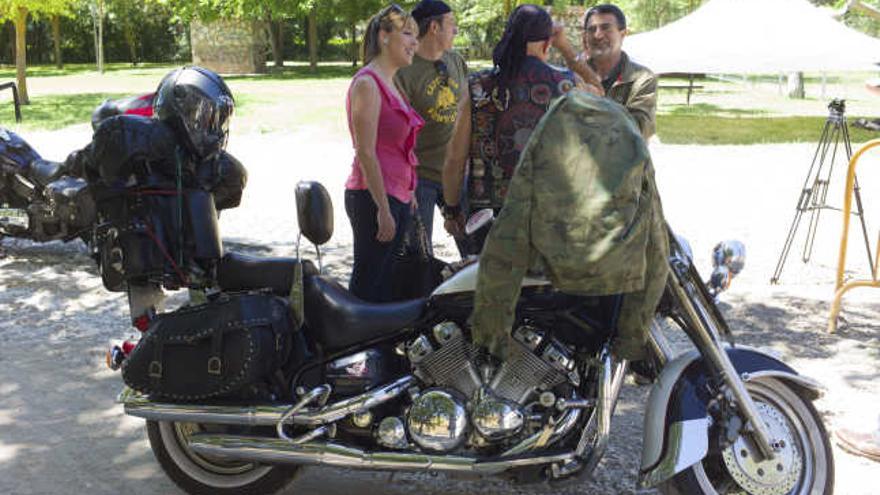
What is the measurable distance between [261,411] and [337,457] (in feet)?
1.08

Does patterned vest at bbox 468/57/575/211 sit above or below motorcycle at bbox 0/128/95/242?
above

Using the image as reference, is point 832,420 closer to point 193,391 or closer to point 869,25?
point 193,391

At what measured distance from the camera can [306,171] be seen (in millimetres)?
13031

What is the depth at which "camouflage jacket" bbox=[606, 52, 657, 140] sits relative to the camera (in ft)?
16.4

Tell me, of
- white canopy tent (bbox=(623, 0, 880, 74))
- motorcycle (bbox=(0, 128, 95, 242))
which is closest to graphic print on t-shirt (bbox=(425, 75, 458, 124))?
motorcycle (bbox=(0, 128, 95, 242))

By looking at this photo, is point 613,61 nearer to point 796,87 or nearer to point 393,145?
point 393,145

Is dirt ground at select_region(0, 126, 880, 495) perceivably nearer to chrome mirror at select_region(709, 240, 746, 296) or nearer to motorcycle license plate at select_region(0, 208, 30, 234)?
motorcycle license plate at select_region(0, 208, 30, 234)

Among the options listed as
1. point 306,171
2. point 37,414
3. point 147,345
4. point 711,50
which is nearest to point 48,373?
point 37,414

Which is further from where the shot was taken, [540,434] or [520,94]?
[520,94]

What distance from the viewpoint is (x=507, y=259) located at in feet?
10.4

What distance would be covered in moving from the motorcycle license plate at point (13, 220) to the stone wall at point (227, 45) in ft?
93.8

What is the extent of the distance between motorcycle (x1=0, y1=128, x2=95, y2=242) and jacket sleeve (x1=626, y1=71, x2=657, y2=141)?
14.7 feet

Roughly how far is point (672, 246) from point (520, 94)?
1413 millimetres

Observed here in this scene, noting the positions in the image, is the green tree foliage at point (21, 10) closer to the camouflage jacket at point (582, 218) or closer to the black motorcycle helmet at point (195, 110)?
the black motorcycle helmet at point (195, 110)
